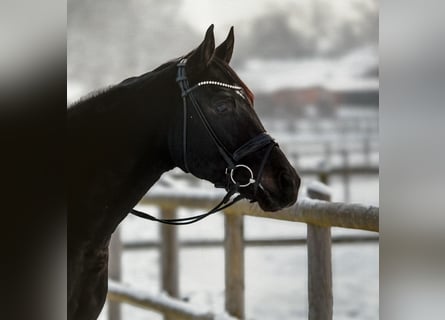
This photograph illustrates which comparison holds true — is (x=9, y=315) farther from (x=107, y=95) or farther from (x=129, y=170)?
(x=107, y=95)

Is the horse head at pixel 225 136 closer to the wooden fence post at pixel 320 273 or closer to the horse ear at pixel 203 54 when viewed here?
the horse ear at pixel 203 54

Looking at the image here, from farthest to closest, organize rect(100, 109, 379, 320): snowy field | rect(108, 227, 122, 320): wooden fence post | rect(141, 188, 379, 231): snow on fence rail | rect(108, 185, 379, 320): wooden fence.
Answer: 1. rect(108, 227, 122, 320): wooden fence post
2. rect(100, 109, 379, 320): snowy field
3. rect(108, 185, 379, 320): wooden fence
4. rect(141, 188, 379, 231): snow on fence rail

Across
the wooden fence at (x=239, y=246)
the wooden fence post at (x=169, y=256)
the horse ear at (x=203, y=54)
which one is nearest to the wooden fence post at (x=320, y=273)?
the wooden fence at (x=239, y=246)

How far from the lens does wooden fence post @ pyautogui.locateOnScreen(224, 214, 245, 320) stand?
2004mm

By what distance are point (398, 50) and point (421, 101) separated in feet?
0.43

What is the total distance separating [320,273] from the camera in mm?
1673

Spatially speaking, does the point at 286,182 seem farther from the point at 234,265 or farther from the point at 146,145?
the point at 234,265

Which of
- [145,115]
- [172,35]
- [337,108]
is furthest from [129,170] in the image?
[337,108]

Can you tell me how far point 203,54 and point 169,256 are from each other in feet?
4.23

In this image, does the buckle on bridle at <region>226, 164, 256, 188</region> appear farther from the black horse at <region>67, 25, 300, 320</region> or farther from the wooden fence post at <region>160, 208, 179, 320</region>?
the wooden fence post at <region>160, 208, 179, 320</region>

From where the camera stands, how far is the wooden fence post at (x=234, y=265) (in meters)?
2.00

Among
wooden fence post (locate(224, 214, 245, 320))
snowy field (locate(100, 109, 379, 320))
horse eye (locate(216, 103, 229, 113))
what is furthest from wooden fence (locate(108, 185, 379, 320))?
horse eye (locate(216, 103, 229, 113))

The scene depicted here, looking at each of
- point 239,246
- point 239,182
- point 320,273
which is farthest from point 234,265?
point 239,182

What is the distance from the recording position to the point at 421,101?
128 cm
